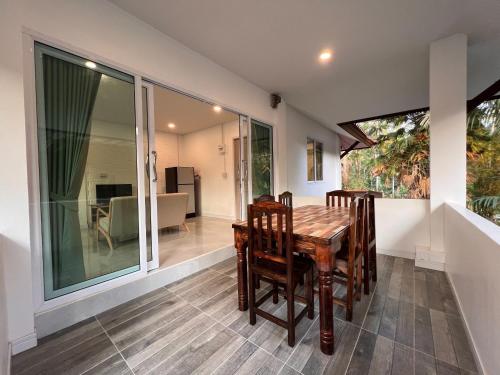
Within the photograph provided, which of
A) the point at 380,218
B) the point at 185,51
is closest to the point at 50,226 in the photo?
the point at 185,51

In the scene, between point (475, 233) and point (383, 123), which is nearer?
point (475, 233)

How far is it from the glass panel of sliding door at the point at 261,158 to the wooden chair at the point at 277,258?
2222 millimetres

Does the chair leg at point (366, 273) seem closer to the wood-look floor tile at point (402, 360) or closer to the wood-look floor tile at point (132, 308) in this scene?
the wood-look floor tile at point (402, 360)

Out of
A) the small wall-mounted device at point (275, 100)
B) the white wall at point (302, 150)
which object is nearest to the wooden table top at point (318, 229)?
the white wall at point (302, 150)

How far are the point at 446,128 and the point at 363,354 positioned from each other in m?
2.63

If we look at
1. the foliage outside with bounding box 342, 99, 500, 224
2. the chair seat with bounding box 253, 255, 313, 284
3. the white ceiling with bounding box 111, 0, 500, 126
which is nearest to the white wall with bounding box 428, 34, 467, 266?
the white ceiling with bounding box 111, 0, 500, 126

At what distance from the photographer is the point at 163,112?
4.37 meters

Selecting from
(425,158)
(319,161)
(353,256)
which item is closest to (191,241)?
(353,256)

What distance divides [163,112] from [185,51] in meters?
2.16

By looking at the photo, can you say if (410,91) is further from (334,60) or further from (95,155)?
(95,155)

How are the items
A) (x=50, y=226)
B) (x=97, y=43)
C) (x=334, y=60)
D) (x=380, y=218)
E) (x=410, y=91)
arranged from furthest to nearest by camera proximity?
(x=410, y=91) → (x=380, y=218) → (x=334, y=60) → (x=97, y=43) → (x=50, y=226)

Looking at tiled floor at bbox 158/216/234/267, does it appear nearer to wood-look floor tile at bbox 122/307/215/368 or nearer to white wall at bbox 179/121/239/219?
wood-look floor tile at bbox 122/307/215/368

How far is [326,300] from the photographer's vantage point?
4.33 feet

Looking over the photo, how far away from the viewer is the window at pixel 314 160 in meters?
5.44
